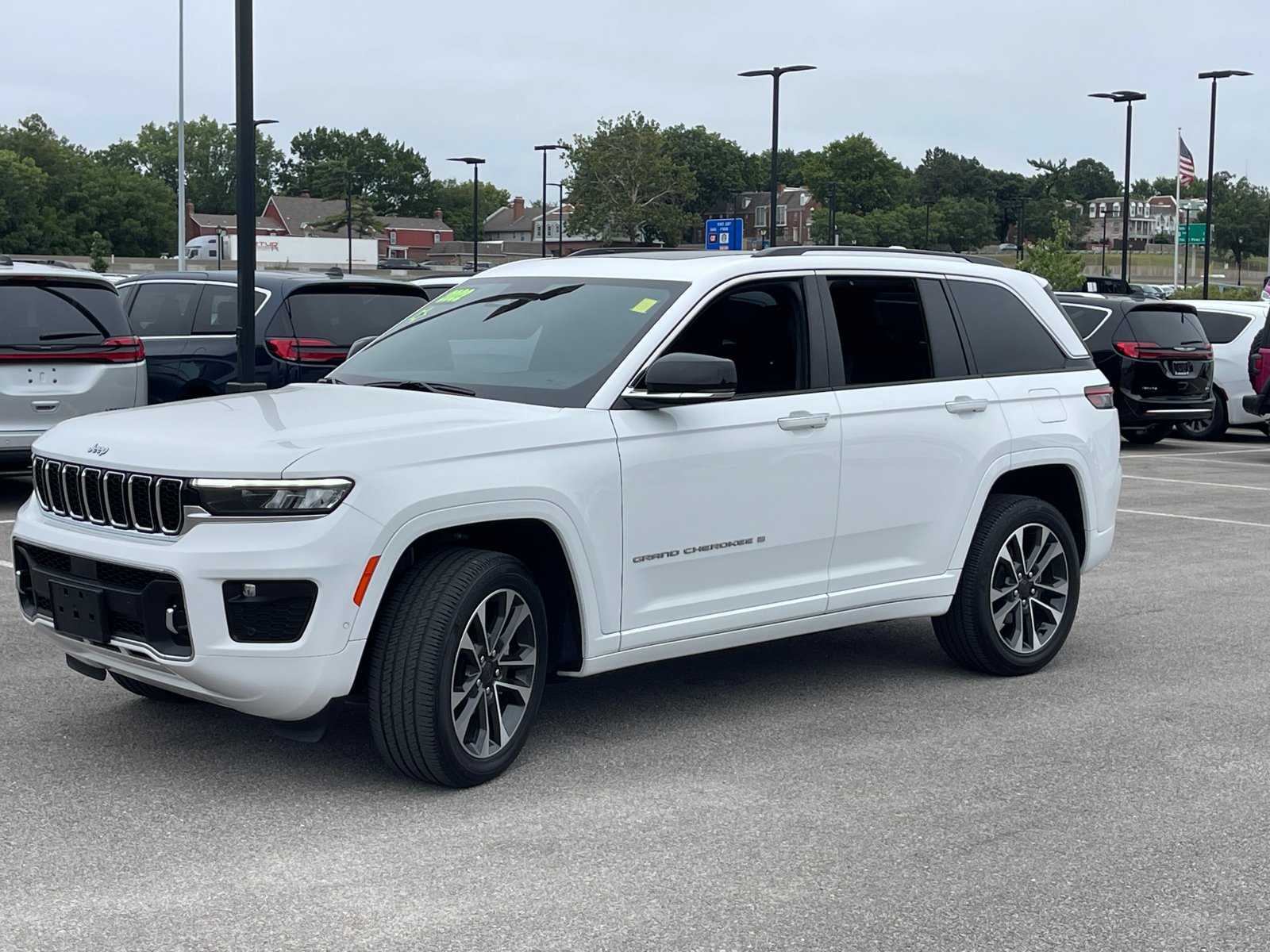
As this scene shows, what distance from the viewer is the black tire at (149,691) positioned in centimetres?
557

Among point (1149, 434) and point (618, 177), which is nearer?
point (1149, 434)

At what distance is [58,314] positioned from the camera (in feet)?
36.7

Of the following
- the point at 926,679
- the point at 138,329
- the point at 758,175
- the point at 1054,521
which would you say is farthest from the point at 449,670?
the point at 758,175

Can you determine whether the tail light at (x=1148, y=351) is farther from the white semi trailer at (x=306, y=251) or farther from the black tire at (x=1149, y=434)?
the white semi trailer at (x=306, y=251)

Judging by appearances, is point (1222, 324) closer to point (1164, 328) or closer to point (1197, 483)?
point (1164, 328)

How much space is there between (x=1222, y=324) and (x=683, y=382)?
17182 millimetres

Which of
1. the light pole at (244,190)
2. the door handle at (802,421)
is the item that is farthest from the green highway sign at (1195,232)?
the door handle at (802,421)

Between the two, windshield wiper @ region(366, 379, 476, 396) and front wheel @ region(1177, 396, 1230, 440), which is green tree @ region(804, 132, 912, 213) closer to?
front wheel @ region(1177, 396, 1230, 440)

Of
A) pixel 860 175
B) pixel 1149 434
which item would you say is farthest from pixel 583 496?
pixel 860 175

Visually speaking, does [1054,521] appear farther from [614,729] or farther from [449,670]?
[449,670]

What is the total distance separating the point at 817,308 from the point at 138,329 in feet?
29.4

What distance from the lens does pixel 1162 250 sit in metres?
170

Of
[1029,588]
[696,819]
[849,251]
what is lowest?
[696,819]

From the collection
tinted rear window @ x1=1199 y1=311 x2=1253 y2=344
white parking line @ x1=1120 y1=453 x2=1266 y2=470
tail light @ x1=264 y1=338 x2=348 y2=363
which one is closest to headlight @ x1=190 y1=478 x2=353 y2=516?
tail light @ x1=264 y1=338 x2=348 y2=363
